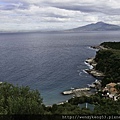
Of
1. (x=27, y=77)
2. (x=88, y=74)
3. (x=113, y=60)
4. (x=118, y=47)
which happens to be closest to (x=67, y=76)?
(x=88, y=74)

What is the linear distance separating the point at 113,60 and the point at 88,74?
394 inches

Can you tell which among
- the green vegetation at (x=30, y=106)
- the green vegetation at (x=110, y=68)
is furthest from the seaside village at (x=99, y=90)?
the green vegetation at (x=30, y=106)

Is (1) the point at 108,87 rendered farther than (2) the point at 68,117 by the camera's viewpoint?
Yes

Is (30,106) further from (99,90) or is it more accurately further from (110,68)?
(110,68)

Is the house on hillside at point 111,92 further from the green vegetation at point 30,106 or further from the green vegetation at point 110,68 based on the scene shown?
the green vegetation at point 30,106

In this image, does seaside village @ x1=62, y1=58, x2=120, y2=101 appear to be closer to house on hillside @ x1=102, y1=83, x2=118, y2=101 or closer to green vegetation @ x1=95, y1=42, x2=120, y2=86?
house on hillside @ x1=102, y1=83, x2=118, y2=101

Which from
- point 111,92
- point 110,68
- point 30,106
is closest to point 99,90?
point 111,92

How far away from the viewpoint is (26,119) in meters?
17.7

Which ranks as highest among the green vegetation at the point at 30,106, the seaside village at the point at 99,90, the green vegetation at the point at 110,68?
the green vegetation at the point at 30,106

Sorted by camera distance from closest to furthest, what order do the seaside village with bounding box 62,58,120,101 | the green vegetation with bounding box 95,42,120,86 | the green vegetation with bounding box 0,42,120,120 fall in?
1. the green vegetation with bounding box 0,42,120,120
2. the seaside village with bounding box 62,58,120,101
3. the green vegetation with bounding box 95,42,120,86

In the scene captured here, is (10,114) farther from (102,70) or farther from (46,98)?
(102,70)

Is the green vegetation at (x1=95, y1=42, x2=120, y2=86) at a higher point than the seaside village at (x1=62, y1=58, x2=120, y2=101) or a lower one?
higher

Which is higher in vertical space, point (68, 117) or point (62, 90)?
point (68, 117)

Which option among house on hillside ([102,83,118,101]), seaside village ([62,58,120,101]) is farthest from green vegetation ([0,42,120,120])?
seaside village ([62,58,120,101])
